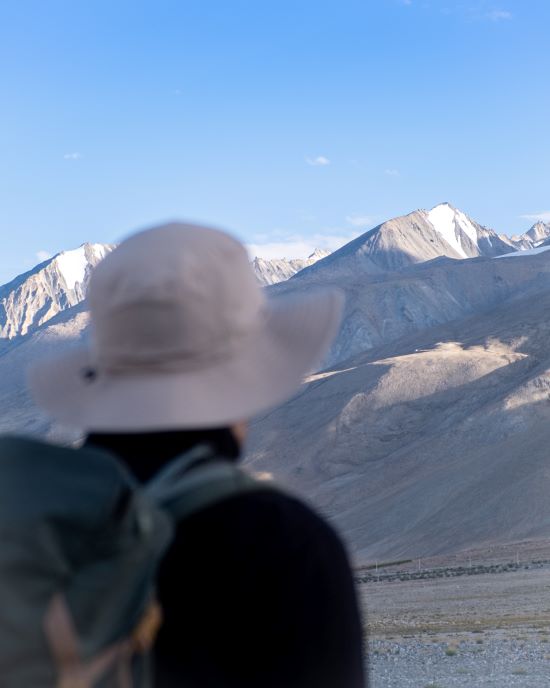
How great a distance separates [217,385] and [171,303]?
0.18m

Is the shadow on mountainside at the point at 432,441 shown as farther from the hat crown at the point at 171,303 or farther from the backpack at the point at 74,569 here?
the backpack at the point at 74,569

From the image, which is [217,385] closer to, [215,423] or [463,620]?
[215,423]

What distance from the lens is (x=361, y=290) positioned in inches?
5138

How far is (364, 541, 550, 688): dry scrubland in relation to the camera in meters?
17.0

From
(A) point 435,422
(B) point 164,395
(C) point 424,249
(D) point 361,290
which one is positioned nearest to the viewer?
(B) point 164,395

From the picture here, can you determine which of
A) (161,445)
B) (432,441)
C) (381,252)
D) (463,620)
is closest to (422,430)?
(432,441)

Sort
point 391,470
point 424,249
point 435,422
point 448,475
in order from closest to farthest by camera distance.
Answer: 1. point 448,475
2. point 391,470
3. point 435,422
4. point 424,249

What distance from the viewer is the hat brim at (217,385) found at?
201cm

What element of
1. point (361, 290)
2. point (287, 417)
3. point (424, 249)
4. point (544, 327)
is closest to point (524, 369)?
point (544, 327)

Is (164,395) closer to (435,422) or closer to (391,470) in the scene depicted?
(391,470)

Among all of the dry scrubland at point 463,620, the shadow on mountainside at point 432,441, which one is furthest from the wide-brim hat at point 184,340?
the shadow on mountainside at point 432,441

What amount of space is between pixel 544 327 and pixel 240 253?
83.5 meters

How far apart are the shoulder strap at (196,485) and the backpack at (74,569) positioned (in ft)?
0.16

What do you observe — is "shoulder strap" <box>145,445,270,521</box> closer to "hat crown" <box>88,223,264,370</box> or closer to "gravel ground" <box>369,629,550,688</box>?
"hat crown" <box>88,223,264,370</box>
